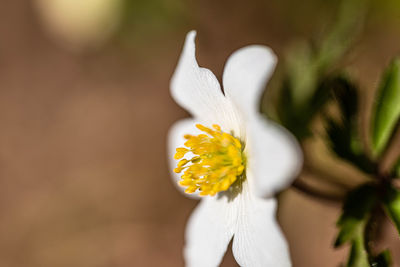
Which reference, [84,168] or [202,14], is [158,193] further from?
[202,14]

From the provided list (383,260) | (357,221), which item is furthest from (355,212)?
(383,260)

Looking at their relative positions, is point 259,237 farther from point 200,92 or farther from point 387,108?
point 387,108

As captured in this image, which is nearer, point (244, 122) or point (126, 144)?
point (244, 122)

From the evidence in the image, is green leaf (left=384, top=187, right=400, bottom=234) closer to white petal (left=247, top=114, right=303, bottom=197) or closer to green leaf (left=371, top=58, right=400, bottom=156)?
green leaf (left=371, top=58, right=400, bottom=156)

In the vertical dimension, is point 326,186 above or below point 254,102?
below

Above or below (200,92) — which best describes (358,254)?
below

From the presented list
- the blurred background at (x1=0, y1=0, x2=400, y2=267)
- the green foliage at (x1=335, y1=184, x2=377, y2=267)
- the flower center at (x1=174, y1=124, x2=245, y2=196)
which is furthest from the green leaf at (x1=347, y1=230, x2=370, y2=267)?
the blurred background at (x1=0, y1=0, x2=400, y2=267)

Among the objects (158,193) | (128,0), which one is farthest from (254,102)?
(128,0)
